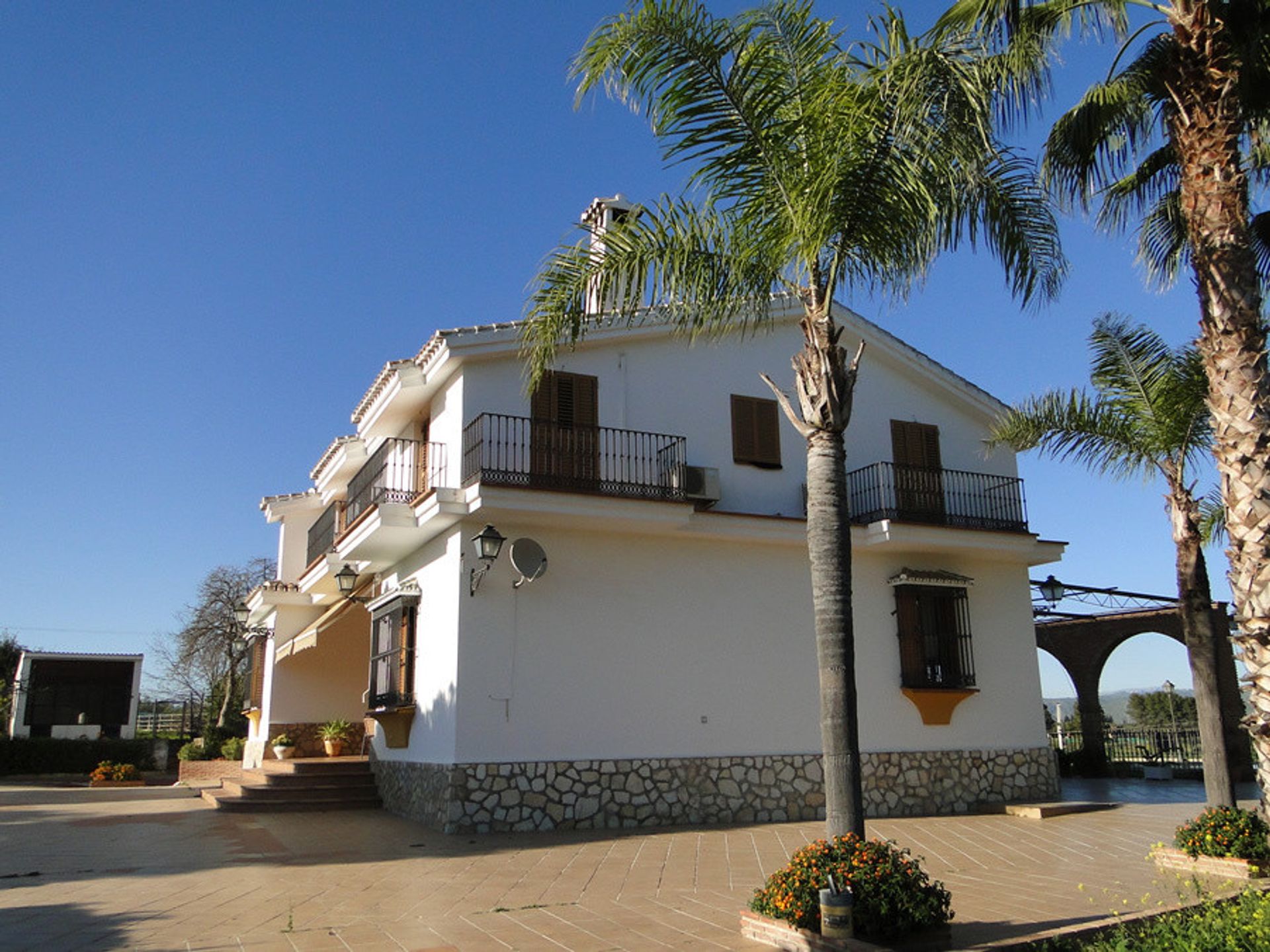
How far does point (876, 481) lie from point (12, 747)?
1086 inches

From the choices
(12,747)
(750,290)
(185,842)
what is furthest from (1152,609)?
(12,747)

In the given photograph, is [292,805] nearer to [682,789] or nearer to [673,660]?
[682,789]

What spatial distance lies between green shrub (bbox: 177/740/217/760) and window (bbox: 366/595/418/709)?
14.3 m

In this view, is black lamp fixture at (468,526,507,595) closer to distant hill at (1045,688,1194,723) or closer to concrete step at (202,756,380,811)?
concrete step at (202,756,380,811)

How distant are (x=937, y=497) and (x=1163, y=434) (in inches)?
273

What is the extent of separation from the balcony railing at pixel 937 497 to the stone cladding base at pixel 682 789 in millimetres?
4183

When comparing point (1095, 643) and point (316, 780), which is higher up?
point (1095, 643)

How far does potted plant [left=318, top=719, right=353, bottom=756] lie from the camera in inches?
826

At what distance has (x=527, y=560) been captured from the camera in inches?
584

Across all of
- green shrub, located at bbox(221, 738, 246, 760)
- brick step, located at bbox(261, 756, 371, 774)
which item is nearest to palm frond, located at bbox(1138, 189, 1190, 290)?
brick step, located at bbox(261, 756, 371, 774)

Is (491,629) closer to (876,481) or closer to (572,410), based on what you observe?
(572,410)

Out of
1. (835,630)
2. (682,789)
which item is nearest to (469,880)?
(835,630)

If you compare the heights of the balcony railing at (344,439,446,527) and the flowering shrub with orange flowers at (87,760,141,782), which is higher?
the balcony railing at (344,439,446,527)

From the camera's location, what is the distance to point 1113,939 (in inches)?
266
